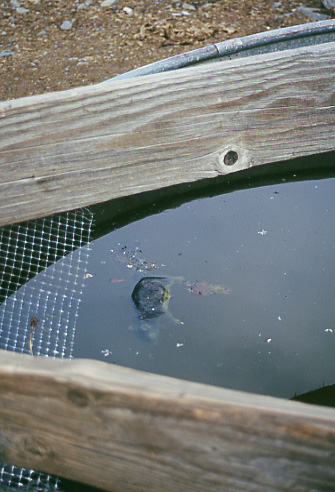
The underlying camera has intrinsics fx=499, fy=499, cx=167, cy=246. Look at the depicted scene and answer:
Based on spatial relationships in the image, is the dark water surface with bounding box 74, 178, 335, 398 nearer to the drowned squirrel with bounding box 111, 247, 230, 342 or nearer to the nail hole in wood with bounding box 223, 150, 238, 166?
the drowned squirrel with bounding box 111, 247, 230, 342

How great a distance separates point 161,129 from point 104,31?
3.81 m

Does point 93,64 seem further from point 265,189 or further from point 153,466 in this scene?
point 153,466

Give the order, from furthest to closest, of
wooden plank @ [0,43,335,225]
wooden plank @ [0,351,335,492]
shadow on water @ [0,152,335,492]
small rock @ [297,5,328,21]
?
1. small rock @ [297,5,328,21]
2. shadow on water @ [0,152,335,492]
3. wooden plank @ [0,43,335,225]
4. wooden plank @ [0,351,335,492]

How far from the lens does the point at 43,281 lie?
1.49 metres

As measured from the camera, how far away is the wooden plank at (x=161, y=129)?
1247 millimetres

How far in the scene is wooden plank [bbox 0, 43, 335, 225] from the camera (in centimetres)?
125

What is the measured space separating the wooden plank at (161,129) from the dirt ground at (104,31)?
2.98m

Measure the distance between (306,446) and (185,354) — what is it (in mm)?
727

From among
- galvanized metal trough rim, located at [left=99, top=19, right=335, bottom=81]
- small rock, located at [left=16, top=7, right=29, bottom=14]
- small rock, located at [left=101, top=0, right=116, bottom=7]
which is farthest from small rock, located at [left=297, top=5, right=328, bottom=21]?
galvanized metal trough rim, located at [left=99, top=19, right=335, bottom=81]

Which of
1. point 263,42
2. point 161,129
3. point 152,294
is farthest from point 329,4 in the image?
point 152,294

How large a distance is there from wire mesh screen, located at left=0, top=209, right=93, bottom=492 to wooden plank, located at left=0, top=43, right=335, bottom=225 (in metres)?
0.10

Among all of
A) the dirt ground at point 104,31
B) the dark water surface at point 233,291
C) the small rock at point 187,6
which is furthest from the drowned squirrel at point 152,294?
the small rock at point 187,6

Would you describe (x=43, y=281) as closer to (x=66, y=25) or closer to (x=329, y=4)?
(x=66, y=25)

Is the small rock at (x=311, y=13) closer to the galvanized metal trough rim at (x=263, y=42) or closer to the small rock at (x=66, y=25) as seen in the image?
→ the small rock at (x=66, y=25)
